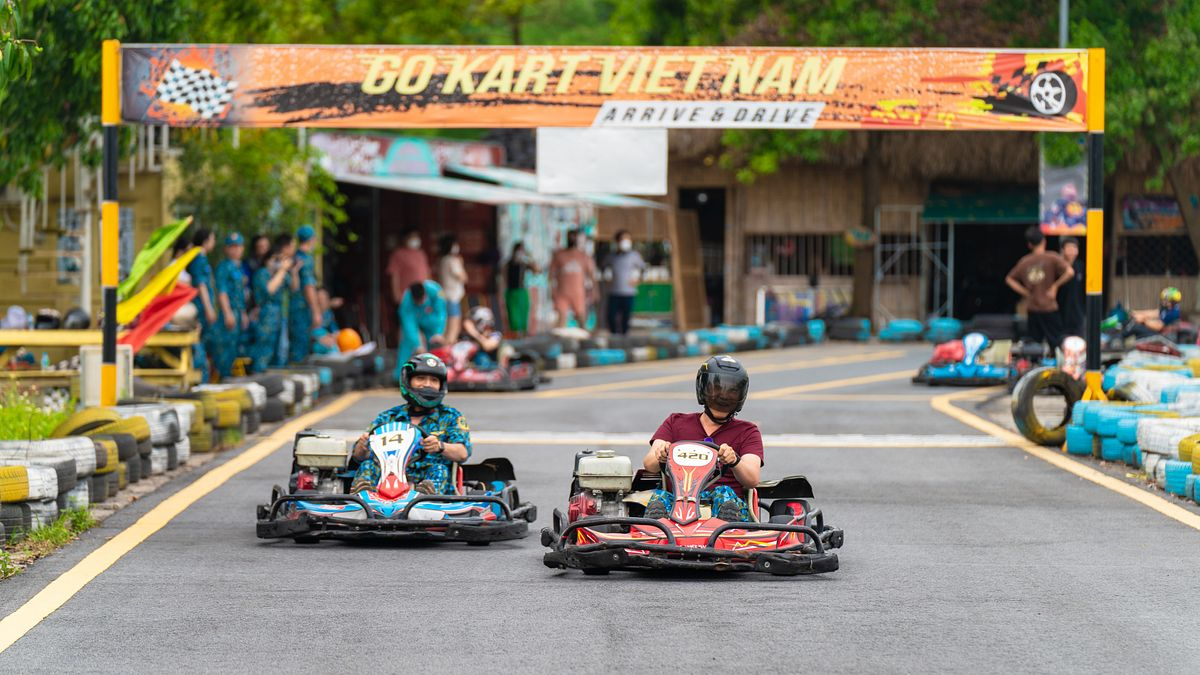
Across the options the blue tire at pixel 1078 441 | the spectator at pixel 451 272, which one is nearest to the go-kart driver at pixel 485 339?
the spectator at pixel 451 272

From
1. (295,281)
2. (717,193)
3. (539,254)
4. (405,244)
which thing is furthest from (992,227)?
(295,281)

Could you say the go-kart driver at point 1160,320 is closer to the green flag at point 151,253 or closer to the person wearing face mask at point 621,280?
the person wearing face mask at point 621,280

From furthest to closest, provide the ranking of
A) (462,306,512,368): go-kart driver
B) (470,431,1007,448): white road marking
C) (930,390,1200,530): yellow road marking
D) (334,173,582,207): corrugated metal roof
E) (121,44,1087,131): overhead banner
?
1. (334,173,582,207): corrugated metal roof
2. (462,306,512,368): go-kart driver
3. (470,431,1007,448): white road marking
4. (121,44,1087,131): overhead banner
5. (930,390,1200,530): yellow road marking

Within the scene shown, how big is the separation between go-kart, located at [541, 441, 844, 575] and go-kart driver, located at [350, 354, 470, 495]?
91 centimetres

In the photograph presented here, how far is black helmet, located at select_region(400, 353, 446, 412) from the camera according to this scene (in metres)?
9.72

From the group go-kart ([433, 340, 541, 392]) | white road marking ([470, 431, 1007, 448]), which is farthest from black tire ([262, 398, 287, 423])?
go-kart ([433, 340, 541, 392])

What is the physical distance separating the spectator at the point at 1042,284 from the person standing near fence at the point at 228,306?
25.2 ft

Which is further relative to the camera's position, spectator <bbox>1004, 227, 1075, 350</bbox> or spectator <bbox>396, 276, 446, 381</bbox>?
spectator <bbox>396, 276, 446, 381</bbox>

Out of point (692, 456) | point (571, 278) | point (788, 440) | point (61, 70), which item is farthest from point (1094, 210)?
point (571, 278)

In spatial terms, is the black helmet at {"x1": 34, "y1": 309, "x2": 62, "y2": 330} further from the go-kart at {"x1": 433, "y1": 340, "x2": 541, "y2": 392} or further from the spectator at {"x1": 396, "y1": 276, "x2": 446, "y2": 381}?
the go-kart at {"x1": 433, "y1": 340, "x2": 541, "y2": 392}

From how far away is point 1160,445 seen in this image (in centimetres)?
1177

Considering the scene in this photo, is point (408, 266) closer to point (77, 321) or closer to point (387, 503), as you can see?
point (77, 321)

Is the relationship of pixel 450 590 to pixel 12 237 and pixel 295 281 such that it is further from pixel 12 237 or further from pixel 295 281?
pixel 12 237

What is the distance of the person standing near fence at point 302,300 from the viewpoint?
1894 cm
